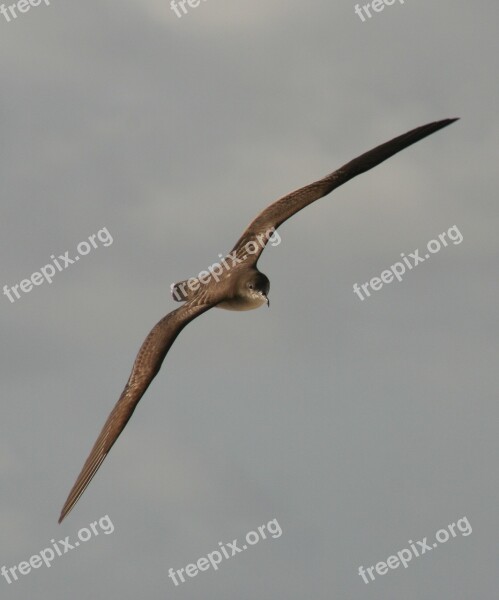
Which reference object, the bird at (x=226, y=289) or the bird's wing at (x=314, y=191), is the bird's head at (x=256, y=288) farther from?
the bird's wing at (x=314, y=191)

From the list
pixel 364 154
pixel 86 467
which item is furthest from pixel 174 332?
pixel 364 154

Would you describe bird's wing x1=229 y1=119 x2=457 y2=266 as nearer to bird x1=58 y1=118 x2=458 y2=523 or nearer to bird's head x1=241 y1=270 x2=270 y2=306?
bird x1=58 y1=118 x2=458 y2=523

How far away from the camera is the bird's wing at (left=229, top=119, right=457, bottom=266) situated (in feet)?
91.2

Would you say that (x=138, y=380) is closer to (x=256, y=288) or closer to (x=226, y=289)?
(x=226, y=289)

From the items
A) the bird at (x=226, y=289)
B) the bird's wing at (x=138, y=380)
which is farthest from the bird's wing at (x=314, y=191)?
the bird's wing at (x=138, y=380)

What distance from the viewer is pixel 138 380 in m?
26.1

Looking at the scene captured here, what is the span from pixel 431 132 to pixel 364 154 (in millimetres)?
1305

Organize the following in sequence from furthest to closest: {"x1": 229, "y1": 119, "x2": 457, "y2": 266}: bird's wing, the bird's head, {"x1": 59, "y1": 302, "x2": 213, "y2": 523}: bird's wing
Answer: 1. {"x1": 229, "y1": 119, "x2": 457, "y2": 266}: bird's wing
2. the bird's head
3. {"x1": 59, "y1": 302, "x2": 213, "y2": 523}: bird's wing

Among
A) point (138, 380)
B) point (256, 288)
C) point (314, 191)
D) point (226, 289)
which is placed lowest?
point (138, 380)

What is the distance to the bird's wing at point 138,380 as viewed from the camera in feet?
84.6

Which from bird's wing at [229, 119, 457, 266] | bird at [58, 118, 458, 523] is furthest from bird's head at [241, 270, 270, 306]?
bird's wing at [229, 119, 457, 266]

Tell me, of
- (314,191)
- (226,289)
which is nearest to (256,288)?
(226,289)

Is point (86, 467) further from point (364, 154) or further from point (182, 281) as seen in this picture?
point (364, 154)

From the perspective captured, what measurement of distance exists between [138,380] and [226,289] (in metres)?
2.31
